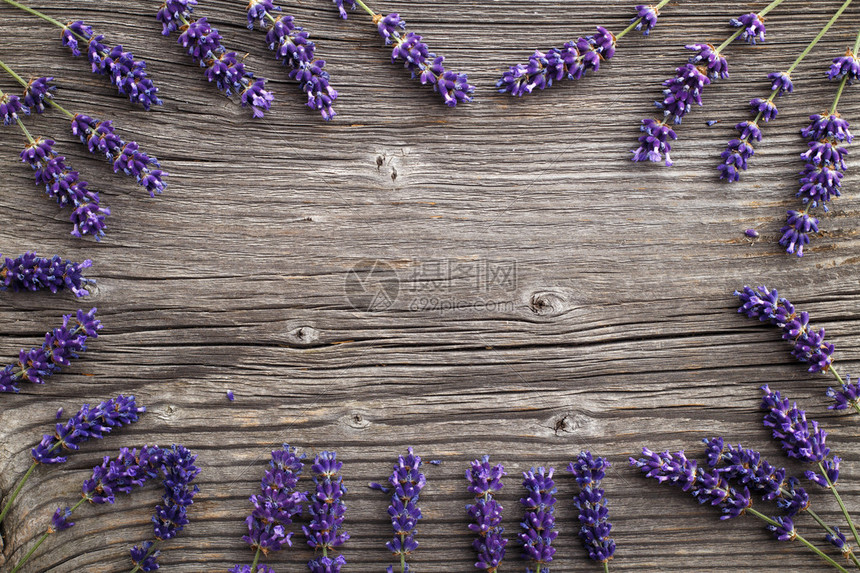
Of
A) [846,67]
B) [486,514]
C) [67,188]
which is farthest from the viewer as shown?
[846,67]

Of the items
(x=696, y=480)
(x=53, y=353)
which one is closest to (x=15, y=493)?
(x=53, y=353)

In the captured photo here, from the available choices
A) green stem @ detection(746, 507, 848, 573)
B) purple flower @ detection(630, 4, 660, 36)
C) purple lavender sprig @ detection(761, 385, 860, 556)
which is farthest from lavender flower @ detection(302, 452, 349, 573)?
purple flower @ detection(630, 4, 660, 36)

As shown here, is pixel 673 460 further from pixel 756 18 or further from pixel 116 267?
pixel 116 267

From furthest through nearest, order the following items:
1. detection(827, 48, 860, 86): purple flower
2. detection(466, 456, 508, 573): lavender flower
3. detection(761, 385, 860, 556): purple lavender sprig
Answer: detection(827, 48, 860, 86): purple flower
detection(761, 385, 860, 556): purple lavender sprig
detection(466, 456, 508, 573): lavender flower

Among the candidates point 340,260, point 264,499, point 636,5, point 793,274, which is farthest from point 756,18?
point 264,499

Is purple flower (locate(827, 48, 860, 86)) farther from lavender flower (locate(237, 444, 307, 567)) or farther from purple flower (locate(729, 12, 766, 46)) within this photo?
lavender flower (locate(237, 444, 307, 567))

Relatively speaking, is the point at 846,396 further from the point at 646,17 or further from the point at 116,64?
the point at 116,64

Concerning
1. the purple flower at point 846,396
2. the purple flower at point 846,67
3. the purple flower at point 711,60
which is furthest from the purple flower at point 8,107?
the purple flower at point 846,396
